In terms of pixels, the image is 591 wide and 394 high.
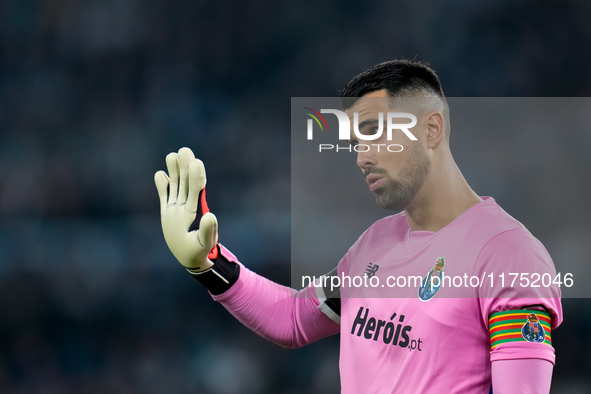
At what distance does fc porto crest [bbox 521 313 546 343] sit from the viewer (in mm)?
1157


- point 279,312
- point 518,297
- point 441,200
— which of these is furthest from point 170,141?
point 518,297

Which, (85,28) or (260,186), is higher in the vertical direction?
(85,28)

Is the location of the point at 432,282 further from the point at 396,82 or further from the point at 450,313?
the point at 396,82

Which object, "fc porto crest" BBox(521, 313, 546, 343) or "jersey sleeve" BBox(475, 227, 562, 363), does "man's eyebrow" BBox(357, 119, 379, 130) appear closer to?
"jersey sleeve" BBox(475, 227, 562, 363)

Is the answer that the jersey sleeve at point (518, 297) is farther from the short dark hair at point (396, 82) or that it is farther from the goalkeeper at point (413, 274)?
the short dark hair at point (396, 82)

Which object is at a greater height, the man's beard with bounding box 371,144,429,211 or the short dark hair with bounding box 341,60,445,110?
the short dark hair with bounding box 341,60,445,110

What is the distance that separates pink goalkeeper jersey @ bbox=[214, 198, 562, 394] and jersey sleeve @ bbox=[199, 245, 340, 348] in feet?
0.50

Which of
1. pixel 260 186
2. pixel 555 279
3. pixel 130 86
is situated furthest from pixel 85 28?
pixel 555 279

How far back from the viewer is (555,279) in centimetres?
123

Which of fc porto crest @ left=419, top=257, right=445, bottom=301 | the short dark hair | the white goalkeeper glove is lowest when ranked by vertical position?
fc porto crest @ left=419, top=257, right=445, bottom=301

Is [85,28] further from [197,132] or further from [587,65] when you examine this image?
[587,65]

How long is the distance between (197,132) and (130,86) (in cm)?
45

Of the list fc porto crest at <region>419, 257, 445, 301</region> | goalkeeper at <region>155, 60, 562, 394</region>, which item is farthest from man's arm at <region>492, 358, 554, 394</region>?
fc porto crest at <region>419, 257, 445, 301</region>

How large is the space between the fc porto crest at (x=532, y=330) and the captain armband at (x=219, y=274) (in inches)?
29.3
